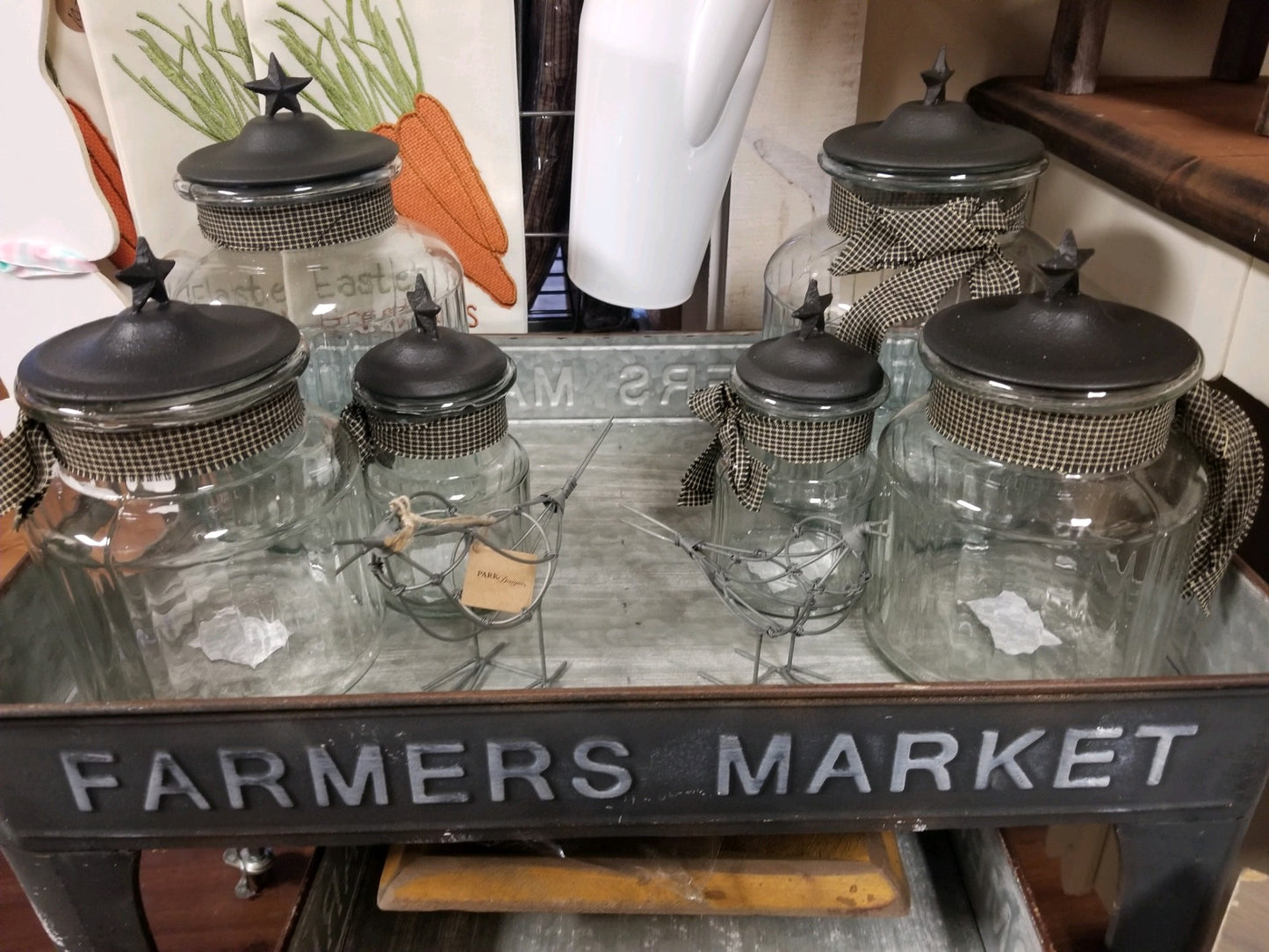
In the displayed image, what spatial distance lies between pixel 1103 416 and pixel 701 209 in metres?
0.31

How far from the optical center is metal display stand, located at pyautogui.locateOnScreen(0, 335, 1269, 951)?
39cm

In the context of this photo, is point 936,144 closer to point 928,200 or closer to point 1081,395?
point 928,200

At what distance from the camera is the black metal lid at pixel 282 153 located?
0.52m

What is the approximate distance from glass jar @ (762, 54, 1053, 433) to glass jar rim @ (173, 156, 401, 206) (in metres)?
0.27

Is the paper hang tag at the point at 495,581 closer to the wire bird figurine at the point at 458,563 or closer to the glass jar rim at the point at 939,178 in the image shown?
the wire bird figurine at the point at 458,563

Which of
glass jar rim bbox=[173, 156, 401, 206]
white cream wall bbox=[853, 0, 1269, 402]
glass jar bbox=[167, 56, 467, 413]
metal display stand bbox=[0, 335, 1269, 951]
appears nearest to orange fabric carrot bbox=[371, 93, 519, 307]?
glass jar bbox=[167, 56, 467, 413]

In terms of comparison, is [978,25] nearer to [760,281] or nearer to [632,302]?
[760,281]

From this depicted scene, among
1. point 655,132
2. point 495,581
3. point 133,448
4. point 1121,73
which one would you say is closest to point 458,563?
point 495,581

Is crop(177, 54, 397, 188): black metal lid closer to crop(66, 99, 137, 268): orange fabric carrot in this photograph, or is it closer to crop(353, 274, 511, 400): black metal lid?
crop(353, 274, 511, 400): black metal lid

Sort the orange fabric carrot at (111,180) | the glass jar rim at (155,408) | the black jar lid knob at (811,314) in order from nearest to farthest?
the glass jar rim at (155,408) → the black jar lid knob at (811,314) → the orange fabric carrot at (111,180)

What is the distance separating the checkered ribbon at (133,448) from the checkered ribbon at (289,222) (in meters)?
0.14

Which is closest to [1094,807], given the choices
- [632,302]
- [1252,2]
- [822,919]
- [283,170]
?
[822,919]

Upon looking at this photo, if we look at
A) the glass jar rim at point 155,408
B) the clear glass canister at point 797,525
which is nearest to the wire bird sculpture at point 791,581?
the clear glass canister at point 797,525

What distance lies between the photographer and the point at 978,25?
29.6 inches
